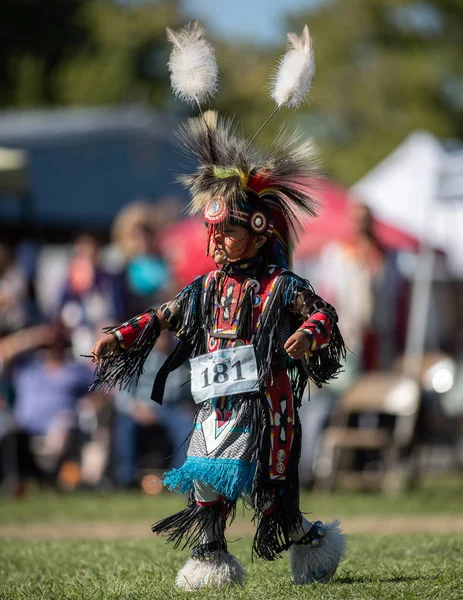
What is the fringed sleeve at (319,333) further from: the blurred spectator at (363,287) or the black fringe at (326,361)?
the blurred spectator at (363,287)

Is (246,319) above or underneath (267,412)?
above

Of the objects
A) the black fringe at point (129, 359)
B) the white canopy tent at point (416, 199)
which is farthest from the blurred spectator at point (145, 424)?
the black fringe at point (129, 359)

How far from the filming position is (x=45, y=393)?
9.52 m

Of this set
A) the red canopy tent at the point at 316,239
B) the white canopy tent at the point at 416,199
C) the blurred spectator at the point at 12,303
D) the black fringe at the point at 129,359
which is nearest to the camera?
the black fringe at the point at 129,359

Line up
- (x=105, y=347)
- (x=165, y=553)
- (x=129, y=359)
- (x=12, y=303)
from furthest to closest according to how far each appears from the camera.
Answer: (x=12, y=303)
(x=165, y=553)
(x=129, y=359)
(x=105, y=347)

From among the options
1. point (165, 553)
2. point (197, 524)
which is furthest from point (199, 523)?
point (165, 553)

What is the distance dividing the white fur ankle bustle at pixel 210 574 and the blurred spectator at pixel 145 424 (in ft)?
15.9

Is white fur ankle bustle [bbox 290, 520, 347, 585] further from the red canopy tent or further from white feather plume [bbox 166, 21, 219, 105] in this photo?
the red canopy tent

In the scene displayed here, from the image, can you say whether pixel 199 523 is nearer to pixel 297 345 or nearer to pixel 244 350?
pixel 244 350

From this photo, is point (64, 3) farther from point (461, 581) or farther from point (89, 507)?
point (461, 581)

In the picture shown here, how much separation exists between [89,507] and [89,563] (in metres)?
2.91

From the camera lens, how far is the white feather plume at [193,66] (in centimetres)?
462

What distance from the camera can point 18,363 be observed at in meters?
9.61

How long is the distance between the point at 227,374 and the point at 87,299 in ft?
16.7
